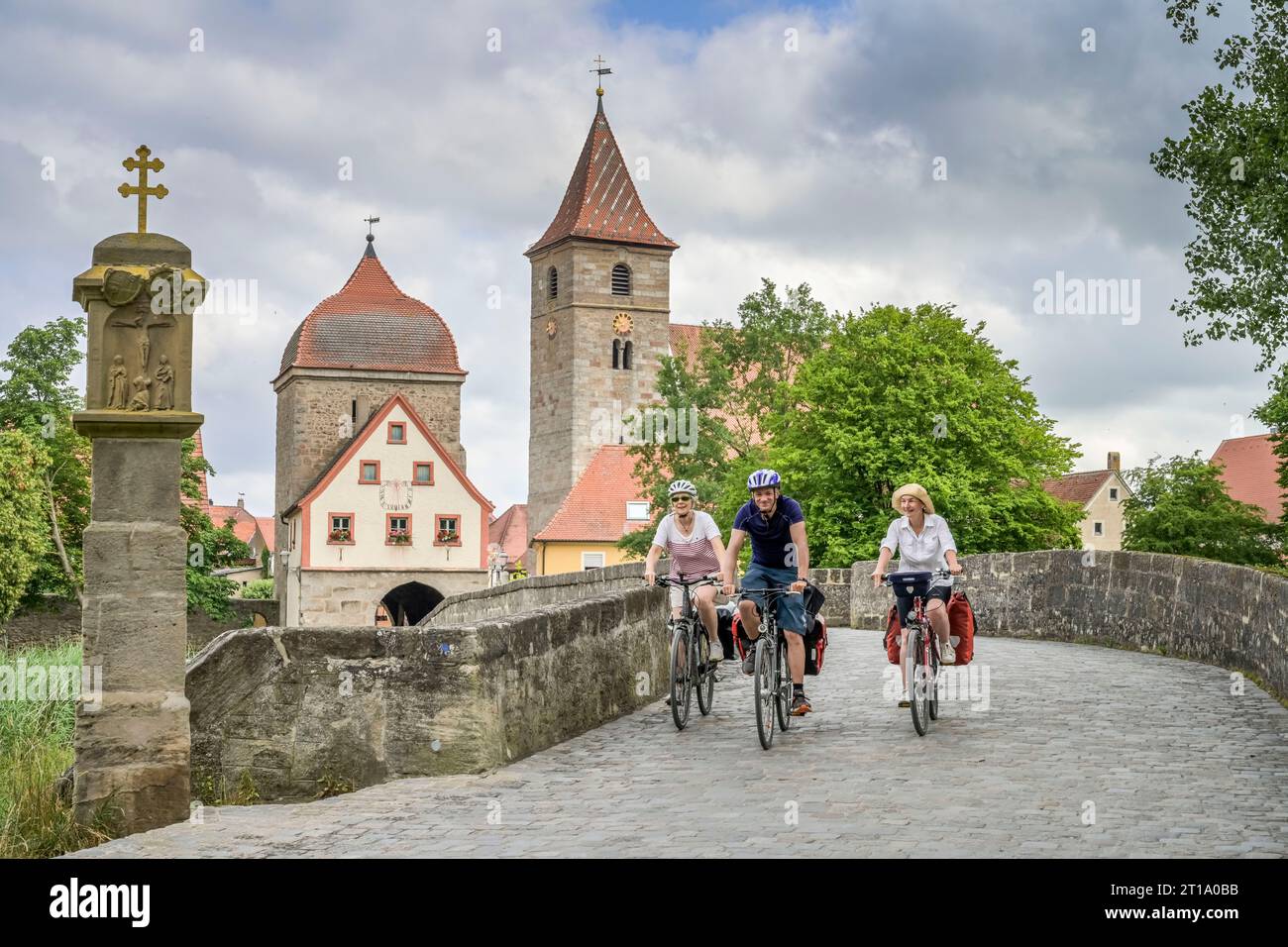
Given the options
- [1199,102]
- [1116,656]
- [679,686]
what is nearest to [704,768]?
[679,686]

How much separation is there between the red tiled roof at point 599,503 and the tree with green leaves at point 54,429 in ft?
86.8

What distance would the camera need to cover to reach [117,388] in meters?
7.97

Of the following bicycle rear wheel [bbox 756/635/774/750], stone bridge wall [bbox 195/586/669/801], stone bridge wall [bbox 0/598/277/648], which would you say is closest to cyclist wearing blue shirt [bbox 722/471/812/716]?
bicycle rear wheel [bbox 756/635/774/750]

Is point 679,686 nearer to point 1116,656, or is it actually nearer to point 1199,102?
point 1116,656

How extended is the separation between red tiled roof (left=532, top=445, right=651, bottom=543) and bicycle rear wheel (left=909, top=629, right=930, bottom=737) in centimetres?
6396

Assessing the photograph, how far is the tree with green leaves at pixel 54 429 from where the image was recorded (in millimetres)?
50562

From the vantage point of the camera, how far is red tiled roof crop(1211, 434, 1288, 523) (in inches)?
2965

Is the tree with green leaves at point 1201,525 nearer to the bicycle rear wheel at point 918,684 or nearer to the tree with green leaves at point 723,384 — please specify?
the tree with green leaves at point 723,384

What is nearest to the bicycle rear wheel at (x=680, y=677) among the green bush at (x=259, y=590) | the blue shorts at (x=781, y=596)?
the blue shorts at (x=781, y=596)

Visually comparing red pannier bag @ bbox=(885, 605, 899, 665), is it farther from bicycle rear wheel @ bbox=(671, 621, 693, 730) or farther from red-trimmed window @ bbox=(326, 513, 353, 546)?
red-trimmed window @ bbox=(326, 513, 353, 546)

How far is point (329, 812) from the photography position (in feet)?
25.5

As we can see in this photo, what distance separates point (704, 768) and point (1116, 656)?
9139mm
